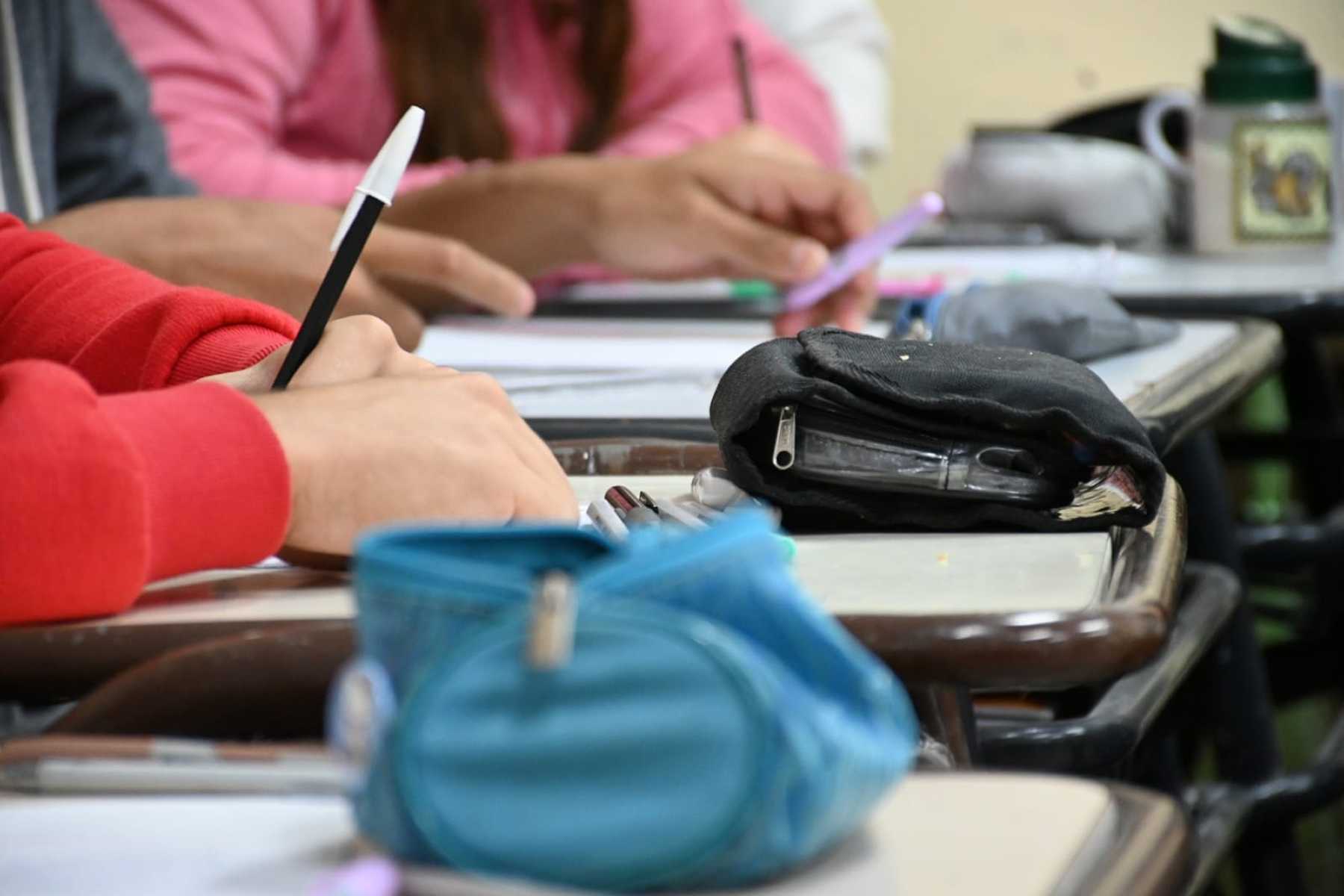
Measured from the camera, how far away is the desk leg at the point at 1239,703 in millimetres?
1233

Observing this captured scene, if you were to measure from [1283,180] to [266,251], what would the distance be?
98 cm

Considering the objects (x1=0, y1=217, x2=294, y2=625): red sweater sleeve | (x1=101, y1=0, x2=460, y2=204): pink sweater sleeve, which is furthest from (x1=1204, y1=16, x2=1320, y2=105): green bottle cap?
(x1=0, y1=217, x2=294, y2=625): red sweater sleeve

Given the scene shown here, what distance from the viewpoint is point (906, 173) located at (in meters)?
2.91

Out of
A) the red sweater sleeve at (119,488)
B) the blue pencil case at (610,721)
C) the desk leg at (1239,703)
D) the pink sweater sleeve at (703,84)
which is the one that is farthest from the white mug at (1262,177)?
the blue pencil case at (610,721)

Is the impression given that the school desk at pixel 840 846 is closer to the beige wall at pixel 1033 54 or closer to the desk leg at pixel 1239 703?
the desk leg at pixel 1239 703

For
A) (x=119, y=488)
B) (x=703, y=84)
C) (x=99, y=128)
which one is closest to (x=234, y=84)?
(x=99, y=128)

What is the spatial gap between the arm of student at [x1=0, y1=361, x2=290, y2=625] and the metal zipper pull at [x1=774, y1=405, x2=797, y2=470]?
16 centimetres

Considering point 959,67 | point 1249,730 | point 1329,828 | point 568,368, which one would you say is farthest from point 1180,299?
point 959,67

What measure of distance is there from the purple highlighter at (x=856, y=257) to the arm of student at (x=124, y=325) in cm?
50

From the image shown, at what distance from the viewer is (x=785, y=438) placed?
544mm

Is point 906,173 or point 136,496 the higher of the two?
point 136,496

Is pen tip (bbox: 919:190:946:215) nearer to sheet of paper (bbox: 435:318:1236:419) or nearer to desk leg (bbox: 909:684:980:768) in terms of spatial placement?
sheet of paper (bbox: 435:318:1236:419)

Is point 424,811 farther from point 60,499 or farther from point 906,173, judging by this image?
point 906,173

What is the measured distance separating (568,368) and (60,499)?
52cm
